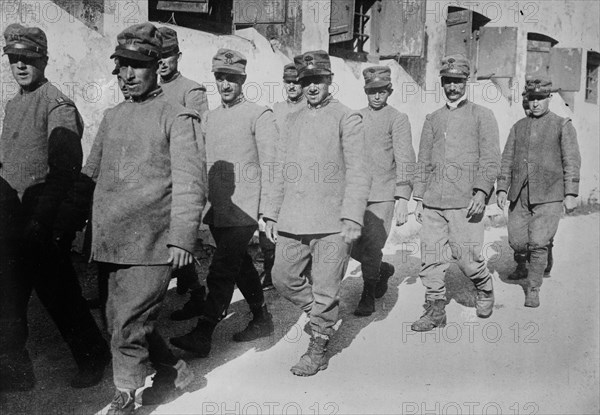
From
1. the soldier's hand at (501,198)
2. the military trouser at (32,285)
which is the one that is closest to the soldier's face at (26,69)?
the military trouser at (32,285)

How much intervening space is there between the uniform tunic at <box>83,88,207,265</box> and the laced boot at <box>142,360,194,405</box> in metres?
0.73

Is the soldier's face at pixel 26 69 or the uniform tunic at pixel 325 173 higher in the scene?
the soldier's face at pixel 26 69

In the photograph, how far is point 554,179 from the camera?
5855 mm

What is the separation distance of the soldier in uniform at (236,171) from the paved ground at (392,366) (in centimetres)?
57

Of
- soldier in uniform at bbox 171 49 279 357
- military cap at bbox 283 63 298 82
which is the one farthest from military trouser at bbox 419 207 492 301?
military cap at bbox 283 63 298 82

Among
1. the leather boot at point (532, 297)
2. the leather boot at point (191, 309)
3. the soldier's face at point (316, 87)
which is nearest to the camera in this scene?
the soldier's face at point (316, 87)

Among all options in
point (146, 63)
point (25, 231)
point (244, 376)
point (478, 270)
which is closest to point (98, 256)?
point (25, 231)

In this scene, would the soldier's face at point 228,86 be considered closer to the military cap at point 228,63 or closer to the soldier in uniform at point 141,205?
the military cap at point 228,63

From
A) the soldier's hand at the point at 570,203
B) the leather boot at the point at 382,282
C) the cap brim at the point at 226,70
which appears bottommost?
the leather boot at the point at 382,282

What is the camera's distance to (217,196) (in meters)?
4.26

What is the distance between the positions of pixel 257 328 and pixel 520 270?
3.64m

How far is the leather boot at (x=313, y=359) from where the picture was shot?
374cm

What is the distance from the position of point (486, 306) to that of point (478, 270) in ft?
1.31

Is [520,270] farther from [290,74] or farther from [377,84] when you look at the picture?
[290,74]
